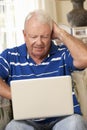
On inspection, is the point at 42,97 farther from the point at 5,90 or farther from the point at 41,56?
the point at 41,56

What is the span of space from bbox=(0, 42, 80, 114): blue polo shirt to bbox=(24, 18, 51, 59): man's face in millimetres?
59

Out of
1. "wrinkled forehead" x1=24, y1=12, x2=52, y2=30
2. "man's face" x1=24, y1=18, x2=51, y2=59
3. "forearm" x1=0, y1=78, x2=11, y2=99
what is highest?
"wrinkled forehead" x1=24, y1=12, x2=52, y2=30

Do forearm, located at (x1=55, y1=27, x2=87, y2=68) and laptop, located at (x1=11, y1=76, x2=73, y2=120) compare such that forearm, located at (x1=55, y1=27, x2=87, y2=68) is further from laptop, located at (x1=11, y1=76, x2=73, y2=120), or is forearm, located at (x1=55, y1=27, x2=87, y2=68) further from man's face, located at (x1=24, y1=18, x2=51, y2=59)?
laptop, located at (x1=11, y1=76, x2=73, y2=120)

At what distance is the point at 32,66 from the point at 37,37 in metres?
0.18

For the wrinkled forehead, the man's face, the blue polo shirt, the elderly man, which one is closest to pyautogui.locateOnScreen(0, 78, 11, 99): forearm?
the elderly man

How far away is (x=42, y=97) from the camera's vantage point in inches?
56.7

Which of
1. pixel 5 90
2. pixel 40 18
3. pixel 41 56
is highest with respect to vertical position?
pixel 40 18

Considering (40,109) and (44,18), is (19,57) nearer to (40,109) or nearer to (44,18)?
(44,18)

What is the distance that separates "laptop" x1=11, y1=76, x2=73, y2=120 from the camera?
1.43 m

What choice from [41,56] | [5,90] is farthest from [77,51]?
[5,90]

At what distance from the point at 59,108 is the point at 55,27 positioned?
64 centimetres

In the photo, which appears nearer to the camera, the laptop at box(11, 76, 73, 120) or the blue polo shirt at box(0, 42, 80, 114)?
the laptop at box(11, 76, 73, 120)

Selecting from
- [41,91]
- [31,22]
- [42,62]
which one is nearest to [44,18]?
[31,22]

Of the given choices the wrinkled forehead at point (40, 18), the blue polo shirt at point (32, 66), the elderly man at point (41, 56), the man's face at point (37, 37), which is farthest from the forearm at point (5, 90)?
the wrinkled forehead at point (40, 18)
